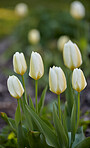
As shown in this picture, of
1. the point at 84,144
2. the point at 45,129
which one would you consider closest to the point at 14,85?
the point at 45,129

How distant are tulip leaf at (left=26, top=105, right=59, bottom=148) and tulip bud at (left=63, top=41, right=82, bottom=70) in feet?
1.23

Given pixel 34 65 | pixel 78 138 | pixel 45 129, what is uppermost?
pixel 34 65

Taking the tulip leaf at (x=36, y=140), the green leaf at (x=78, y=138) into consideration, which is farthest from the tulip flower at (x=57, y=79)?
the green leaf at (x=78, y=138)

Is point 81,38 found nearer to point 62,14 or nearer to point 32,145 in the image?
point 62,14

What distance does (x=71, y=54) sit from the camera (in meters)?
1.54

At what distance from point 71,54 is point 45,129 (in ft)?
1.49

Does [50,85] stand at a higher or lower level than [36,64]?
lower

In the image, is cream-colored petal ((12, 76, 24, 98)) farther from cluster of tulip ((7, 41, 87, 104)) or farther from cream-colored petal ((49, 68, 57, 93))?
cream-colored petal ((49, 68, 57, 93))

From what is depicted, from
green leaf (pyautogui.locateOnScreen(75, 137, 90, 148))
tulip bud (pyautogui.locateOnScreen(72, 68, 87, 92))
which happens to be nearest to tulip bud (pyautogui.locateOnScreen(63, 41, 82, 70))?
tulip bud (pyautogui.locateOnScreen(72, 68, 87, 92))

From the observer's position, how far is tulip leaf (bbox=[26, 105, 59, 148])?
1.42m

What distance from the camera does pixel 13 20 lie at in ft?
23.8

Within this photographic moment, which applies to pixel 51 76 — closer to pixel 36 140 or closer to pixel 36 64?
pixel 36 64

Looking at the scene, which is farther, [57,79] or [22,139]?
[22,139]

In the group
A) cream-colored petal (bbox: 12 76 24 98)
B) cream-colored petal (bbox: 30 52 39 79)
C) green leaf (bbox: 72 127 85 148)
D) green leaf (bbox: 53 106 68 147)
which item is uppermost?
cream-colored petal (bbox: 30 52 39 79)
